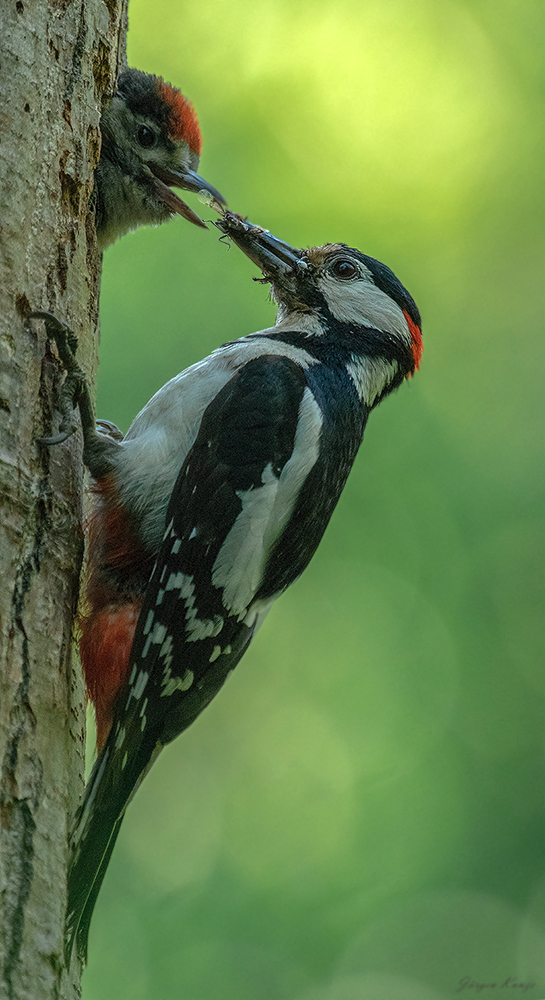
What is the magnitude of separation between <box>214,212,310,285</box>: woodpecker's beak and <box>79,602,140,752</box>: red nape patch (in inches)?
45.1

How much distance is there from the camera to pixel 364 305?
102 inches

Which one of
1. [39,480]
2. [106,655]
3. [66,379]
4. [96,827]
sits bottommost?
[96,827]

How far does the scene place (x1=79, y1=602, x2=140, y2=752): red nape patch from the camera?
5.95ft

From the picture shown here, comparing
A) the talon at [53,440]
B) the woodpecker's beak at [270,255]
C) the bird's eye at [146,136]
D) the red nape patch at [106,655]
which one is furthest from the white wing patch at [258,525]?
the bird's eye at [146,136]

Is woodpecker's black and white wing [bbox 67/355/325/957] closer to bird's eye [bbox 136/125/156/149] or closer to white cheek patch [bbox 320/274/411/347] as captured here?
white cheek patch [bbox 320/274/411/347]

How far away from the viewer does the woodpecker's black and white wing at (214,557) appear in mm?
1862

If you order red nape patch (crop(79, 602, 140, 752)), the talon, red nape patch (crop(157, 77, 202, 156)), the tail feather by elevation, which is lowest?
the tail feather

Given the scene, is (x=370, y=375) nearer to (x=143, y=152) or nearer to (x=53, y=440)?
(x=143, y=152)

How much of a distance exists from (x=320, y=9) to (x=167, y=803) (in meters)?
3.93

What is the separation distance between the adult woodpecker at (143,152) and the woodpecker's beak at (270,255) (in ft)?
0.44

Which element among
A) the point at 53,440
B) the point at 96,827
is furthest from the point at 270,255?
the point at 96,827

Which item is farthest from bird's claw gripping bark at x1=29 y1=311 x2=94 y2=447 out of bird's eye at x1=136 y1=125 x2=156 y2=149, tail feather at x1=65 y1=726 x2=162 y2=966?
bird's eye at x1=136 y1=125 x2=156 y2=149

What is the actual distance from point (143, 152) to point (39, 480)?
1467 millimetres

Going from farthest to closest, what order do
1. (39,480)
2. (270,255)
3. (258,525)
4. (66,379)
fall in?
(270,255)
(258,525)
(66,379)
(39,480)
